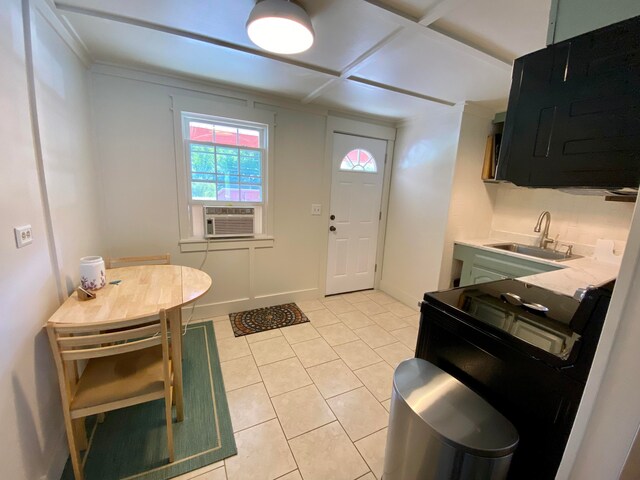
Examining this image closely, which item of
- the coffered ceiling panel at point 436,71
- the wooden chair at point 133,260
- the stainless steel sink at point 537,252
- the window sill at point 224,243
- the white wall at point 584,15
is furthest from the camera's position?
the window sill at point 224,243

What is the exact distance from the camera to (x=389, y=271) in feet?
12.1

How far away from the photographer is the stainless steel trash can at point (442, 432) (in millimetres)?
836

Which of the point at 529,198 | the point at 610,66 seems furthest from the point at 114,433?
the point at 529,198

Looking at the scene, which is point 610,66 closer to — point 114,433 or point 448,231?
point 448,231

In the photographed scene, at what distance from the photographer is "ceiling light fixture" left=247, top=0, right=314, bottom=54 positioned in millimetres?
1273

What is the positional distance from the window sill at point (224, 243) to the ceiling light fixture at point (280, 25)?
1.82 m

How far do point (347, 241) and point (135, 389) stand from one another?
2663 millimetres

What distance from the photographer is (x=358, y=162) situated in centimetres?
338

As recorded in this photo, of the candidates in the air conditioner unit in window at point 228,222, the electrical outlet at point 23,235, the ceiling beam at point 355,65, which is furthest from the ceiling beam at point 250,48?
the air conditioner unit in window at point 228,222

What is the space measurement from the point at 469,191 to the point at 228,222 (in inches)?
103

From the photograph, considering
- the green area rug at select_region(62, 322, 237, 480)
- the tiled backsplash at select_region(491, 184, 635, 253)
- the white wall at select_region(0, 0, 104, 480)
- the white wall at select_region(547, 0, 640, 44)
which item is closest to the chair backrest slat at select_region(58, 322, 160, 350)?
the white wall at select_region(0, 0, 104, 480)

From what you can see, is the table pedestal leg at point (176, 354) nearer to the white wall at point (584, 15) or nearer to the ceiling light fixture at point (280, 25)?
the ceiling light fixture at point (280, 25)

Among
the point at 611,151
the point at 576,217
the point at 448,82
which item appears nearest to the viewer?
the point at 611,151

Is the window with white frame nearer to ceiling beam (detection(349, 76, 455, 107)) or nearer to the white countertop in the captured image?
ceiling beam (detection(349, 76, 455, 107))
